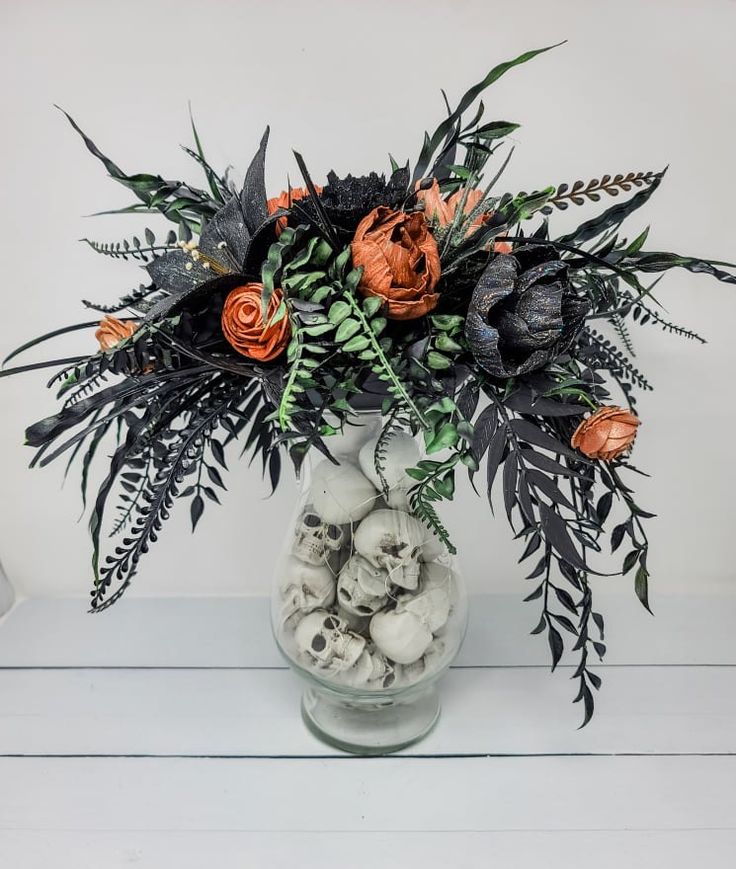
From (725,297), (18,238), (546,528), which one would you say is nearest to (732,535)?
(725,297)

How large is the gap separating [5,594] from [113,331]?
2.19 feet

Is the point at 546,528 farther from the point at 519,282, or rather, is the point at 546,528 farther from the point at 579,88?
the point at 579,88

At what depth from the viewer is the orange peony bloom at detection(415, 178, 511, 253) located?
2.02 ft

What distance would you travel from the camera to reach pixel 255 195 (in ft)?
1.99

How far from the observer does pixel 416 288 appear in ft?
1.91

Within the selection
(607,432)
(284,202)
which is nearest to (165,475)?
(284,202)

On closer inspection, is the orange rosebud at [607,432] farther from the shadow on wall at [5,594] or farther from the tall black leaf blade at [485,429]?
the shadow on wall at [5,594]

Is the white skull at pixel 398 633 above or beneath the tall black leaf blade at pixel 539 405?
beneath

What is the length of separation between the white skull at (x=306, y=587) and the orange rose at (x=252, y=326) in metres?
0.26

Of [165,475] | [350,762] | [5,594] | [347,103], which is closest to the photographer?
[165,475]

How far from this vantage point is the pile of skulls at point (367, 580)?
0.72 meters

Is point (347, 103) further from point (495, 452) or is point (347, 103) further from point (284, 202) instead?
point (495, 452)

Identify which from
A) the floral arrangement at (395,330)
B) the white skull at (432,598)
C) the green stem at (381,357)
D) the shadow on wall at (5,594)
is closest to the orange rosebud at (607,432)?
the floral arrangement at (395,330)

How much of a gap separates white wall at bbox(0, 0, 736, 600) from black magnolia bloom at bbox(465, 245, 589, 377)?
459 millimetres
